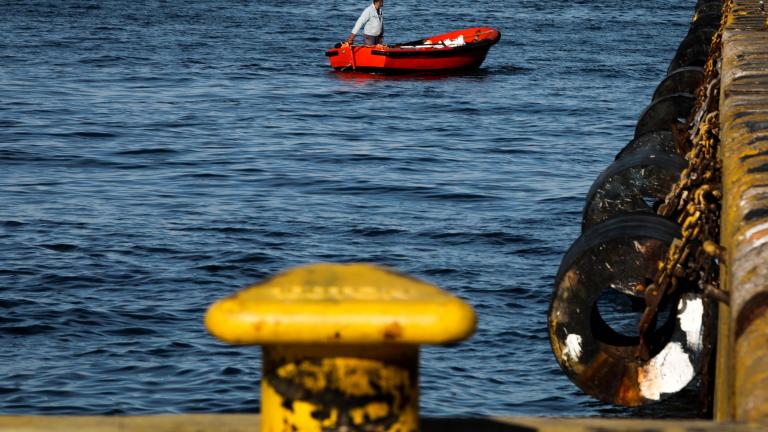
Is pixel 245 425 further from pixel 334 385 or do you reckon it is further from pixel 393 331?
pixel 393 331

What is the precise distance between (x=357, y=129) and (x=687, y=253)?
58.9 feet

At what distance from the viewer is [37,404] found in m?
9.41

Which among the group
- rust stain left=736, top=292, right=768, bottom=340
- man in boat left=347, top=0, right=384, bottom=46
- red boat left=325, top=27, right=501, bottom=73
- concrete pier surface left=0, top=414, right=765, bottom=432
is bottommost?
red boat left=325, top=27, right=501, bottom=73

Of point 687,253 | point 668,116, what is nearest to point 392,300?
point 687,253

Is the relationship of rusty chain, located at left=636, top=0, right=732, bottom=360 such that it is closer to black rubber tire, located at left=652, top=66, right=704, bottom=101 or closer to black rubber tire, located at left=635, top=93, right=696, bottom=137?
black rubber tire, located at left=635, top=93, right=696, bottom=137

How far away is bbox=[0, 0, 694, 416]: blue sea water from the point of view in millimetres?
10383

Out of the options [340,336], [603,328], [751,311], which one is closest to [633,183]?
[603,328]

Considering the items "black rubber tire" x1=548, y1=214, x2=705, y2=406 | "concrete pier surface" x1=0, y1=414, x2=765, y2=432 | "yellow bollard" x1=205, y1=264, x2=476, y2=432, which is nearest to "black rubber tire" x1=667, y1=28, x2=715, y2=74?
"black rubber tire" x1=548, y1=214, x2=705, y2=406

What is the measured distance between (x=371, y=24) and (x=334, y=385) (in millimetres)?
28919

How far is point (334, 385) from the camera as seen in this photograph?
7.91 ft

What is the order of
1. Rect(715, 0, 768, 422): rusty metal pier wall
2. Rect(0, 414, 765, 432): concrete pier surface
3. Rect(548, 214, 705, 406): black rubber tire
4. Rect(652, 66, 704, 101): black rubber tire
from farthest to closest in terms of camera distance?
Rect(652, 66, 704, 101): black rubber tire
Rect(548, 214, 705, 406): black rubber tire
Rect(715, 0, 768, 422): rusty metal pier wall
Rect(0, 414, 765, 432): concrete pier surface

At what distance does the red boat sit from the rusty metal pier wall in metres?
21.2

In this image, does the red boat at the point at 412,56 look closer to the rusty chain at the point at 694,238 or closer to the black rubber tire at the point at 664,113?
the black rubber tire at the point at 664,113

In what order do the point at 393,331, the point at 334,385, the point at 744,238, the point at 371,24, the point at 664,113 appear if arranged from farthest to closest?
the point at 371,24, the point at 664,113, the point at 744,238, the point at 334,385, the point at 393,331
